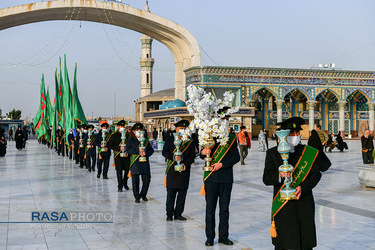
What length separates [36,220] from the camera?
707 centimetres

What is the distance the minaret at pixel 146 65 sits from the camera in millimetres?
76688

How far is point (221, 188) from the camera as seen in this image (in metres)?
5.77

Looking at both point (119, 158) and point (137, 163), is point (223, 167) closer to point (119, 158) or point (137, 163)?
point (137, 163)

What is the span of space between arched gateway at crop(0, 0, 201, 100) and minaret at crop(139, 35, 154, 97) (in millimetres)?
35298

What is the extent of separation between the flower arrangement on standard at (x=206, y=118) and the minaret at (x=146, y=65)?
71.5 metres

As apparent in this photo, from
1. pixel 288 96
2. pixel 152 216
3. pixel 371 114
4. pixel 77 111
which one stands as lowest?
pixel 152 216

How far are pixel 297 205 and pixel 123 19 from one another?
116ft

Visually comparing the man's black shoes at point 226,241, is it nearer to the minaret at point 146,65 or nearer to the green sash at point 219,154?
the green sash at point 219,154

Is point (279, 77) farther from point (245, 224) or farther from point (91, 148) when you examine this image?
point (245, 224)

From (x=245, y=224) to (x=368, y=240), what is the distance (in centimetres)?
171

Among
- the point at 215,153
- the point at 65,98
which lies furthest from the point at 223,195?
the point at 65,98

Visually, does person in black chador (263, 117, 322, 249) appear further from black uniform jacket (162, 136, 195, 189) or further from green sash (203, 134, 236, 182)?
black uniform jacket (162, 136, 195, 189)

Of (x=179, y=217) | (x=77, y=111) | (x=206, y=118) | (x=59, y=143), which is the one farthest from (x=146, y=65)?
(x=206, y=118)

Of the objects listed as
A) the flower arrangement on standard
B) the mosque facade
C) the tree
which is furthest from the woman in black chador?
the tree
